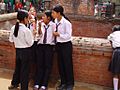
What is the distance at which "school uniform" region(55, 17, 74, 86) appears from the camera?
705 centimetres

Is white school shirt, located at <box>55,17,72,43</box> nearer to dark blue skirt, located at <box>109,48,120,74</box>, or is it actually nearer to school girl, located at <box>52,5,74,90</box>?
school girl, located at <box>52,5,74,90</box>

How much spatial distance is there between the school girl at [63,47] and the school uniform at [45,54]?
0.47ft

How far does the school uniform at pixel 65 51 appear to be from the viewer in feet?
23.1

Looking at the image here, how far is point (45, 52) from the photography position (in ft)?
23.6

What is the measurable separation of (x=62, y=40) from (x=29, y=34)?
781mm

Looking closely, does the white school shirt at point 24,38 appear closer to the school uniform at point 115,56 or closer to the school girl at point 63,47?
the school girl at point 63,47

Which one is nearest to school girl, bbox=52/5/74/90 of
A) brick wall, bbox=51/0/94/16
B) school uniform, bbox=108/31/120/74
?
school uniform, bbox=108/31/120/74

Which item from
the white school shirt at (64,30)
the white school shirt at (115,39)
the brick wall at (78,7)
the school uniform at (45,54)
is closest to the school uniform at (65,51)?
the white school shirt at (64,30)

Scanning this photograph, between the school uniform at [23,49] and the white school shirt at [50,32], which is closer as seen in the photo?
the school uniform at [23,49]

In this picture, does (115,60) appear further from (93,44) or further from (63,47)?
(63,47)

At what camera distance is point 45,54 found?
720cm

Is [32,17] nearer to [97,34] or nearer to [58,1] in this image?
[97,34]

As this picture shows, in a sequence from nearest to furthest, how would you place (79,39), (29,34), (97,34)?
(29,34) < (79,39) < (97,34)

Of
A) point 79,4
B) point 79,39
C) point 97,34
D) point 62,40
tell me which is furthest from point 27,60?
point 79,4
